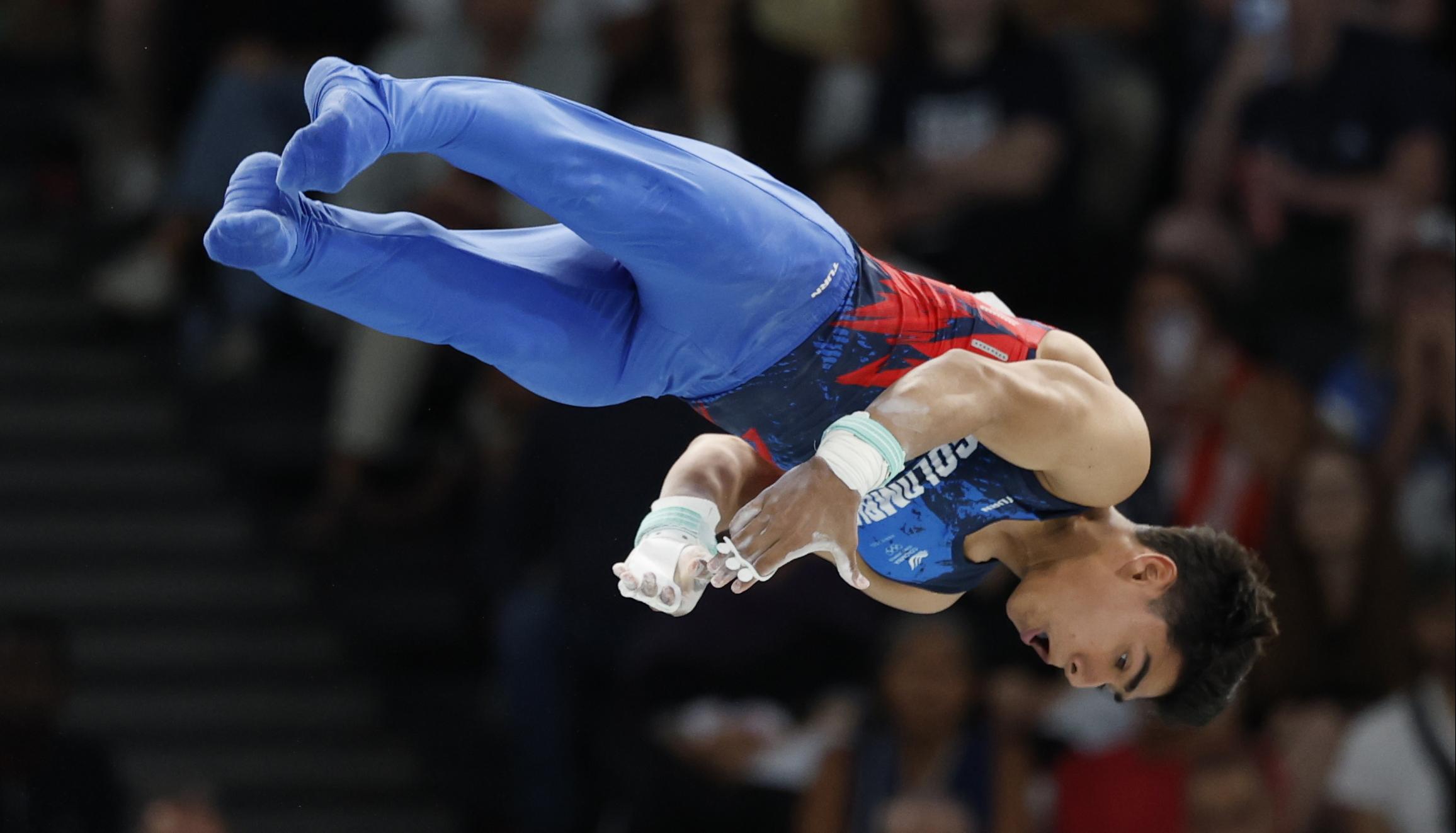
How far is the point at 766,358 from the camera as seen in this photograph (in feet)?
11.8

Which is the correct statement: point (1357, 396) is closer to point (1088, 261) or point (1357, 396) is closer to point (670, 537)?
point (1088, 261)

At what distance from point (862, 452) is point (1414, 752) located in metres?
3.40

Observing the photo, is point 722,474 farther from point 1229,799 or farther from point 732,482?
point 1229,799

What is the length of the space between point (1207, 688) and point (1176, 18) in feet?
12.8

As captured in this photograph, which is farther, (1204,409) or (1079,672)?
(1204,409)

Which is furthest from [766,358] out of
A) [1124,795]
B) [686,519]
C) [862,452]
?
[1124,795]

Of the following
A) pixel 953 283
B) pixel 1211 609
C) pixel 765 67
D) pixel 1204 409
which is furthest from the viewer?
pixel 765 67

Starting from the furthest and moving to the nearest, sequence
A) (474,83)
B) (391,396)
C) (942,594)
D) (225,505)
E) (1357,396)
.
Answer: (225,505) < (391,396) < (1357,396) < (942,594) < (474,83)

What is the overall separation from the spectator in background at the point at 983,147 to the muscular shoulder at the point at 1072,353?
2.89 metres

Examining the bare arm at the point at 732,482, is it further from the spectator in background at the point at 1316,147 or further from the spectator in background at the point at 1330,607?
the spectator in background at the point at 1316,147

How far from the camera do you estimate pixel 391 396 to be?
6.72 m

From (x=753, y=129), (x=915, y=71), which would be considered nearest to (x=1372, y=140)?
(x=915, y=71)

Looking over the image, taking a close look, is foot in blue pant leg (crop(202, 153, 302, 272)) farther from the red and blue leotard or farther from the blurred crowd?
the blurred crowd

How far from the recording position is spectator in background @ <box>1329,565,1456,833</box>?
18.3ft
